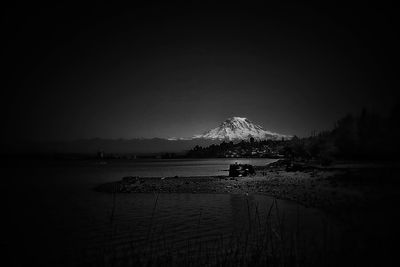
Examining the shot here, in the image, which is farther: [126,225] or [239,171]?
[239,171]

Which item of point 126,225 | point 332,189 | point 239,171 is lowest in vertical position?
point 126,225

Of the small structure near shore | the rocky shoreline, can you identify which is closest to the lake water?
the rocky shoreline

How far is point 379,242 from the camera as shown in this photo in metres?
11.6

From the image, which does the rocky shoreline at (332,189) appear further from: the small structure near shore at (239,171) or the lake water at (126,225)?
the small structure near shore at (239,171)

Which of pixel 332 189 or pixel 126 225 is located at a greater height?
pixel 332 189

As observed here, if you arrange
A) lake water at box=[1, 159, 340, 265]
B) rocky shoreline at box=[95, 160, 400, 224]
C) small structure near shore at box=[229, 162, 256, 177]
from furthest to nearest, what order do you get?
1. small structure near shore at box=[229, 162, 256, 177]
2. rocky shoreline at box=[95, 160, 400, 224]
3. lake water at box=[1, 159, 340, 265]

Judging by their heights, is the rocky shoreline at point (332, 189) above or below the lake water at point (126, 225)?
above

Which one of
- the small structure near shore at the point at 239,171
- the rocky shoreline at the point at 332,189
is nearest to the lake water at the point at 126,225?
the rocky shoreline at the point at 332,189

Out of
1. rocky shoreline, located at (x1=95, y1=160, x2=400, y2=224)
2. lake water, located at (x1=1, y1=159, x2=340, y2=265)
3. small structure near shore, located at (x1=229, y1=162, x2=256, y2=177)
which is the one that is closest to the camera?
lake water, located at (x1=1, y1=159, x2=340, y2=265)

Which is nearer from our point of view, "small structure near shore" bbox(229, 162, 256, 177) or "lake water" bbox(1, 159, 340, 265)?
"lake water" bbox(1, 159, 340, 265)

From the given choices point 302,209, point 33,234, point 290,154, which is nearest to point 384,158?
point 302,209

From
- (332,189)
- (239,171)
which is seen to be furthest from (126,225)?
(239,171)

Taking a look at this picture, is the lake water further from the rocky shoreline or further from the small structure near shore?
the small structure near shore

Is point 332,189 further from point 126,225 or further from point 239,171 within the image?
point 239,171
